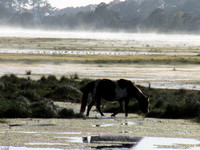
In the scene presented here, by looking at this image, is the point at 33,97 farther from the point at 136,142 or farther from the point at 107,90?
the point at 136,142

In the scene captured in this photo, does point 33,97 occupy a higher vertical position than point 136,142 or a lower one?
higher

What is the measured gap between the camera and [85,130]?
47.7 ft

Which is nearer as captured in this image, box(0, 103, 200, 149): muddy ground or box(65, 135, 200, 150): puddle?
box(65, 135, 200, 150): puddle

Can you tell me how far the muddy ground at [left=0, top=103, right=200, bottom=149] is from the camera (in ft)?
40.9

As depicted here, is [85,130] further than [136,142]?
Yes

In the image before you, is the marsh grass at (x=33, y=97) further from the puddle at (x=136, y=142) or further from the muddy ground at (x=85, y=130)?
the puddle at (x=136, y=142)

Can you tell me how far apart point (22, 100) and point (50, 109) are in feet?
7.50

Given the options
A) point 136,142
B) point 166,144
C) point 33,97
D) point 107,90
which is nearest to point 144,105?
point 107,90

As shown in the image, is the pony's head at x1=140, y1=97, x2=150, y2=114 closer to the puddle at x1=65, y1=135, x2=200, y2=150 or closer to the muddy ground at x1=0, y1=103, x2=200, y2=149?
the muddy ground at x1=0, y1=103, x2=200, y2=149

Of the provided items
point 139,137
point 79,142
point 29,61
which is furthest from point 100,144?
point 29,61

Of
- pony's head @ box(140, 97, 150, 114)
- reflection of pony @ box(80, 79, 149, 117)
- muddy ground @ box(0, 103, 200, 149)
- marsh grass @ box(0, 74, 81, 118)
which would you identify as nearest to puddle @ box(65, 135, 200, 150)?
muddy ground @ box(0, 103, 200, 149)

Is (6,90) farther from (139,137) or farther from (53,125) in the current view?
(139,137)

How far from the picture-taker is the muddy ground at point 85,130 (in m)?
12.5

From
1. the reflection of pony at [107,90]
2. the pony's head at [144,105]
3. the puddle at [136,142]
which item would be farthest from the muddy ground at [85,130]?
the reflection of pony at [107,90]
